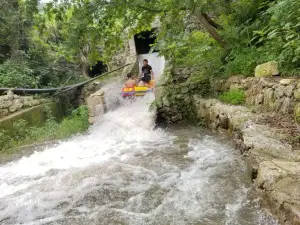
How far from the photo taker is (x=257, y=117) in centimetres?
487

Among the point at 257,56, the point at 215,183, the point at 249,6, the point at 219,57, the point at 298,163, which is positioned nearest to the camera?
the point at 298,163

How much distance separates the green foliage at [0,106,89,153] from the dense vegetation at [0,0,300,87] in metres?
2.37

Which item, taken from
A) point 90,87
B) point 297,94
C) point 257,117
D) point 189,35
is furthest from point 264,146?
point 90,87

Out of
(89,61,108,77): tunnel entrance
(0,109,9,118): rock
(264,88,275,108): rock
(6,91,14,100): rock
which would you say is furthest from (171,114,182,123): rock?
(89,61,108,77): tunnel entrance

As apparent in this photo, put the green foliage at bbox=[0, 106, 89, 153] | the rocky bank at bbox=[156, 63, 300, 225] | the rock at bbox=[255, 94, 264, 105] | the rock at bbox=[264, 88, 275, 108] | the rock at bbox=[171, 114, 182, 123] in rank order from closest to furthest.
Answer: the rocky bank at bbox=[156, 63, 300, 225], the rock at bbox=[264, 88, 275, 108], the rock at bbox=[255, 94, 264, 105], the green foliage at bbox=[0, 106, 89, 153], the rock at bbox=[171, 114, 182, 123]

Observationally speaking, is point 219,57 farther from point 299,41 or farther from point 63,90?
point 63,90

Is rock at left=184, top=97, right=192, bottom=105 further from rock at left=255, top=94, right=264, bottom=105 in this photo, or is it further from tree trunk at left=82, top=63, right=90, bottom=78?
tree trunk at left=82, top=63, right=90, bottom=78

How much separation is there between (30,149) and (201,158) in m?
4.75

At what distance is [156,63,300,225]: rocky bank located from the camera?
2.72 meters

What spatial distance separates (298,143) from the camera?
3.62m

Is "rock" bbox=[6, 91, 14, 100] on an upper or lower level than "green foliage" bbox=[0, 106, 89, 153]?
upper

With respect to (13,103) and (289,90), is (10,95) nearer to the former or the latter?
(13,103)

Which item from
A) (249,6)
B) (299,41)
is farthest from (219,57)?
(299,41)

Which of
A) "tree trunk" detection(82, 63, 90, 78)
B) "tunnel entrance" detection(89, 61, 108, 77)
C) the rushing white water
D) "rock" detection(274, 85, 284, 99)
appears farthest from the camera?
"tunnel entrance" detection(89, 61, 108, 77)
